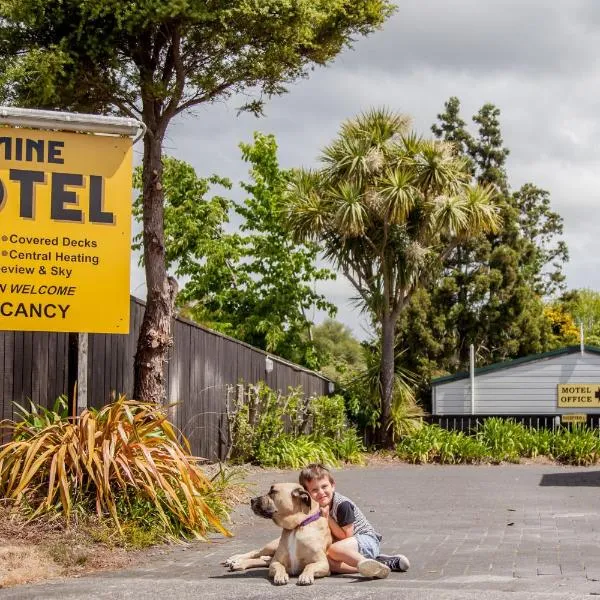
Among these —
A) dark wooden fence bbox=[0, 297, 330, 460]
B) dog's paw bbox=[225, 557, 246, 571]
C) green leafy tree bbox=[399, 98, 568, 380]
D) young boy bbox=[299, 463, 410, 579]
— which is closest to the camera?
young boy bbox=[299, 463, 410, 579]

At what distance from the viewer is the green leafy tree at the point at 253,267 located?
32906 millimetres

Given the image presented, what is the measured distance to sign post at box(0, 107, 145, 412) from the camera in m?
10.5

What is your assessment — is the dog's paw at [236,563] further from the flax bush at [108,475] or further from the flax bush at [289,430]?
the flax bush at [289,430]

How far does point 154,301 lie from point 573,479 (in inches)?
322

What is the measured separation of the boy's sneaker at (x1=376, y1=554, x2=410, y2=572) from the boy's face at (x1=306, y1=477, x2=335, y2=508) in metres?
0.64

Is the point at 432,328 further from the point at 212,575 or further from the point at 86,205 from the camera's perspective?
the point at 212,575

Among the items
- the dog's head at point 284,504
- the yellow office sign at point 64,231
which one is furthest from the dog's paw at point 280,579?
the yellow office sign at point 64,231

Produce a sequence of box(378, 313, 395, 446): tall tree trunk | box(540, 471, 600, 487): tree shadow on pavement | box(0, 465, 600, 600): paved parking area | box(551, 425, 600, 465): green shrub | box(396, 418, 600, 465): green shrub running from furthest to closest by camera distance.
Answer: box(378, 313, 395, 446): tall tree trunk, box(396, 418, 600, 465): green shrub, box(551, 425, 600, 465): green shrub, box(540, 471, 600, 487): tree shadow on pavement, box(0, 465, 600, 600): paved parking area

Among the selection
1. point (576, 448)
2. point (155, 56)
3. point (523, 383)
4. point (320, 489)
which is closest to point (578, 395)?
point (523, 383)

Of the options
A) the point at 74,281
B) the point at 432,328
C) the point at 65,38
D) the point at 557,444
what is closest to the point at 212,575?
the point at 74,281

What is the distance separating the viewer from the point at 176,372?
621 inches

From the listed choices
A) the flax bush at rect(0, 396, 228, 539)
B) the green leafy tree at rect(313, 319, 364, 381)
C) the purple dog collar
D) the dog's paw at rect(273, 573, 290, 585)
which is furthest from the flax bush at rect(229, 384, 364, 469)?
the green leafy tree at rect(313, 319, 364, 381)

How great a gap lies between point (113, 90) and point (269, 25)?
243 centimetres

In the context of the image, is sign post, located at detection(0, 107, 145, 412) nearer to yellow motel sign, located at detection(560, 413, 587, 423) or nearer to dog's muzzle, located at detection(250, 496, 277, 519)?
dog's muzzle, located at detection(250, 496, 277, 519)
